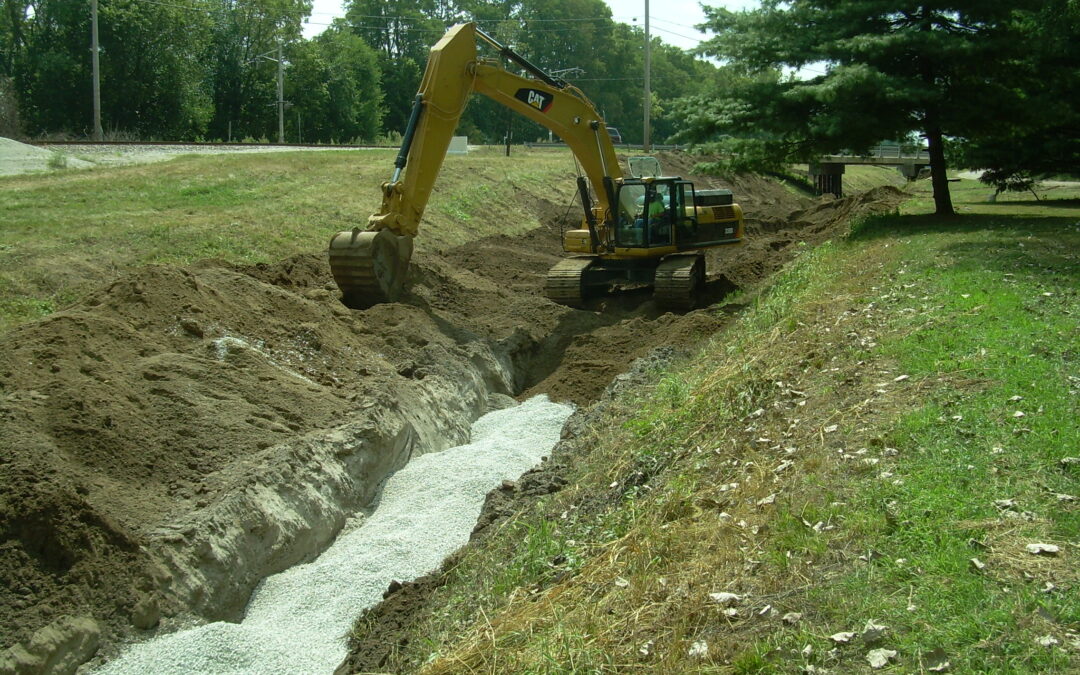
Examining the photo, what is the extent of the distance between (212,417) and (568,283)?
8.78m

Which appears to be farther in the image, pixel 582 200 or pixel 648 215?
pixel 582 200

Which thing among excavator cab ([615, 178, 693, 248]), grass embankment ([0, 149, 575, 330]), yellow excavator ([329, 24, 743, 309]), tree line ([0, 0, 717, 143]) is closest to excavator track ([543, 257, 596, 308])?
yellow excavator ([329, 24, 743, 309])

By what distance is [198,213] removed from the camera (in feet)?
60.6

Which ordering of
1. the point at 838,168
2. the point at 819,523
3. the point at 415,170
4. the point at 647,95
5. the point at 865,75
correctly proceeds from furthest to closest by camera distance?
the point at 647,95 → the point at 838,168 → the point at 865,75 → the point at 415,170 → the point at 819,523

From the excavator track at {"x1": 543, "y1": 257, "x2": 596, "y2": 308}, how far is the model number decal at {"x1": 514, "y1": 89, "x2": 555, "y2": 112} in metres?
2.73

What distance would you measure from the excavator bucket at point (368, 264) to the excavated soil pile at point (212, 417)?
0.42 meters

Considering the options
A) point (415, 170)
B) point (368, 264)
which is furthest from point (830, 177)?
point (368, 264)

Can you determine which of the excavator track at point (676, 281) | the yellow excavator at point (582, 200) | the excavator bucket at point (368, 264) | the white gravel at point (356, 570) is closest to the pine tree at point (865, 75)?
the yellow excavator at point (582, 200)

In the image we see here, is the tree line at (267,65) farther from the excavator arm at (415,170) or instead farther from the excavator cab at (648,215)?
the excavator arm at (415,170)

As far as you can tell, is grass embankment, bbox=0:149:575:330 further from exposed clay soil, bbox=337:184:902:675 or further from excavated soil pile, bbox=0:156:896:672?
exposed clay soil, bbox=337:184:902:675

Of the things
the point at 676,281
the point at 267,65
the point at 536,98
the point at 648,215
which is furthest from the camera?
the point at 267,65

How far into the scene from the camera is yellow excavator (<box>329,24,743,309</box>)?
45.5ft

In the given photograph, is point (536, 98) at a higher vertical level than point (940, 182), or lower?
higher

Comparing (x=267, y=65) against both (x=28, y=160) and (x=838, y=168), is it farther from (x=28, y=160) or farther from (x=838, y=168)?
(x=28, y=160)
